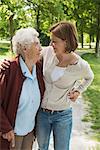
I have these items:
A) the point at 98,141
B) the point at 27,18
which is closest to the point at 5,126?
the point at 98,141

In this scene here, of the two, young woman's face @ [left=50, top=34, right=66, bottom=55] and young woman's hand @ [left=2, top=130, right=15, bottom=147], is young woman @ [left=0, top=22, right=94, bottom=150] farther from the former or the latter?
young woman's hand @ [left=2, top=130, right=15, bottom=147]

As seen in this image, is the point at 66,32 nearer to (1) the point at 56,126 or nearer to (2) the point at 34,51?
(2) the point at 34,51

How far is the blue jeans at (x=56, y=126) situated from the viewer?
407 cm

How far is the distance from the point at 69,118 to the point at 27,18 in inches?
716

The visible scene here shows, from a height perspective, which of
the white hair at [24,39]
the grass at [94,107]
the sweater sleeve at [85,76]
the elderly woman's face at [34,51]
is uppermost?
the white hair at [24,39]

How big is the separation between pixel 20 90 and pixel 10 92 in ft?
0.27

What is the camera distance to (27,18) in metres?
22.0

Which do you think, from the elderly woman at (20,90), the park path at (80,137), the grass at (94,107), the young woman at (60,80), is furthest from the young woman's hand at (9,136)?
the grass at (94,107)

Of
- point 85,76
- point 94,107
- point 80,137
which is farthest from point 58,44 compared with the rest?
point 94,107

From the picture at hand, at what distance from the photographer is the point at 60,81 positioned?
397 centimetres

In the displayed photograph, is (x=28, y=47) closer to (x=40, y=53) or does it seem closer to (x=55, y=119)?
(x=40, y=53)

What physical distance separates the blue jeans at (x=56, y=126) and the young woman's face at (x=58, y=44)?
1.92 ft

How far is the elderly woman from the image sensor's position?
139 inches

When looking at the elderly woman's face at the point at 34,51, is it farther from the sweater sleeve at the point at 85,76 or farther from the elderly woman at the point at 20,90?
the sweater sleeve at the point at 85,76
